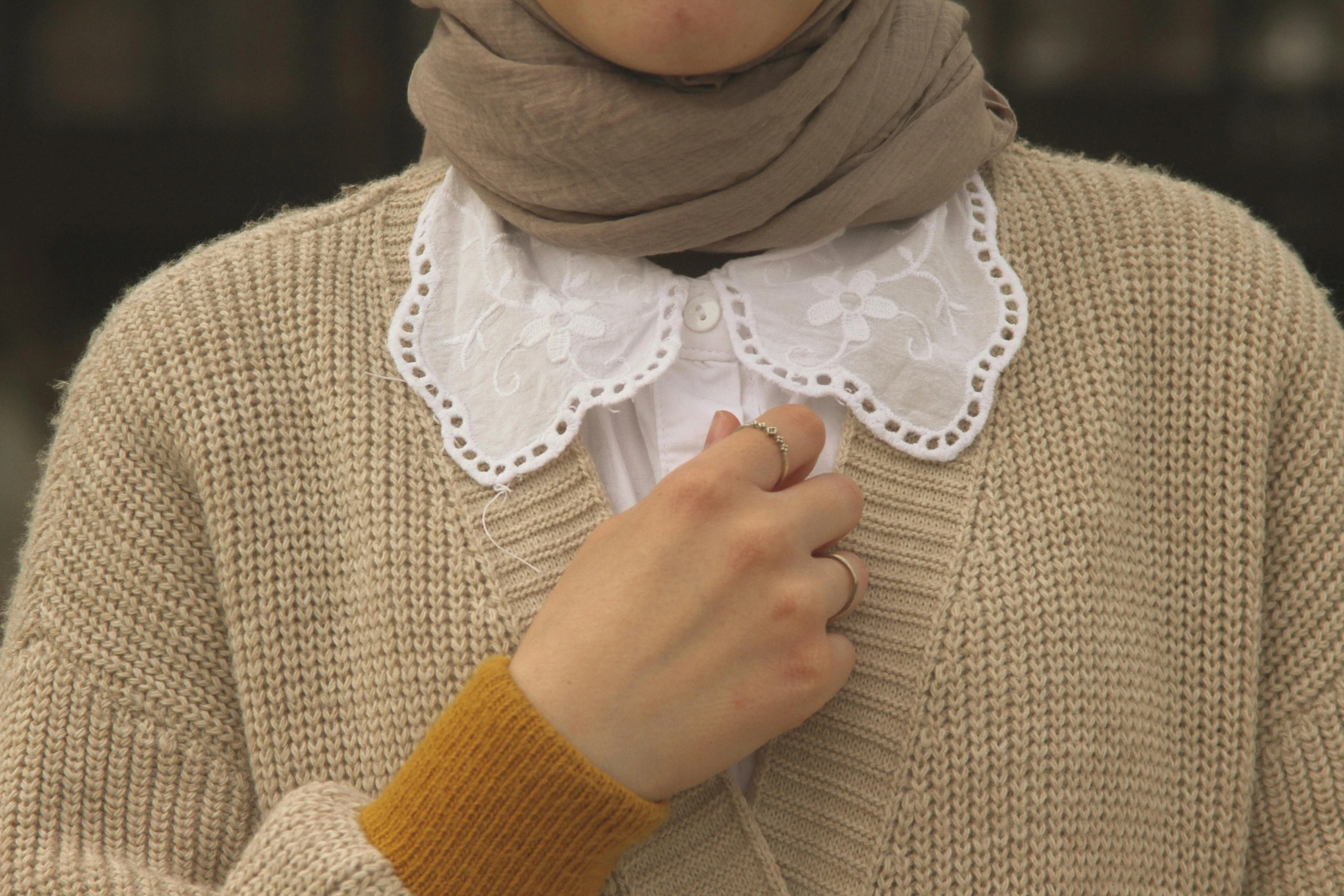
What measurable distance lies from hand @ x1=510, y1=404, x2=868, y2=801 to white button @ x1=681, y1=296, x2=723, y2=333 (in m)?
0.13

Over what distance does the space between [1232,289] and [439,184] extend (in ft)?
2.03

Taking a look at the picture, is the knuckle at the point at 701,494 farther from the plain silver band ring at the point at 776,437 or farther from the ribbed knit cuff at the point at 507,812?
the ribbed knit cuff at the point at 507,812

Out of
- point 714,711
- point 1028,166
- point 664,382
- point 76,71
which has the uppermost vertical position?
point 1028,166

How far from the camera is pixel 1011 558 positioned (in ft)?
2.86

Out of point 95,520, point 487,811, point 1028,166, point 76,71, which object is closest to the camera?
point 487,811

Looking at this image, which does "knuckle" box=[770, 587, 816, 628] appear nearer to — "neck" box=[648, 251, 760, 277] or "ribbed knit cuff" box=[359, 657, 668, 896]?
"ribbed knit cuff" box=[359, 657, 668, 896]

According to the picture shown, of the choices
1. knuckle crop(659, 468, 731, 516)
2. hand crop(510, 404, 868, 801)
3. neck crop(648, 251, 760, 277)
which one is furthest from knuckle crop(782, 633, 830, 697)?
neck crop(648, 251, 760, 277)

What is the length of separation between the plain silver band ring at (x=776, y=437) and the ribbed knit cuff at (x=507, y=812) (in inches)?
8.9

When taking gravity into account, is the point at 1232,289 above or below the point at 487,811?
above

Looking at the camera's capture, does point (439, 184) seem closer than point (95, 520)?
No

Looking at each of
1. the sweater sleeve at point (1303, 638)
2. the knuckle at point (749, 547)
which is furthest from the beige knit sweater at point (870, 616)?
the knuckle at point (749, 547)

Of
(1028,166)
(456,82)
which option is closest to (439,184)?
(456,82)

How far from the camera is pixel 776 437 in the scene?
0.84 metres

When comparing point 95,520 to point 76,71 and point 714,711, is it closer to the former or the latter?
point 714,711
